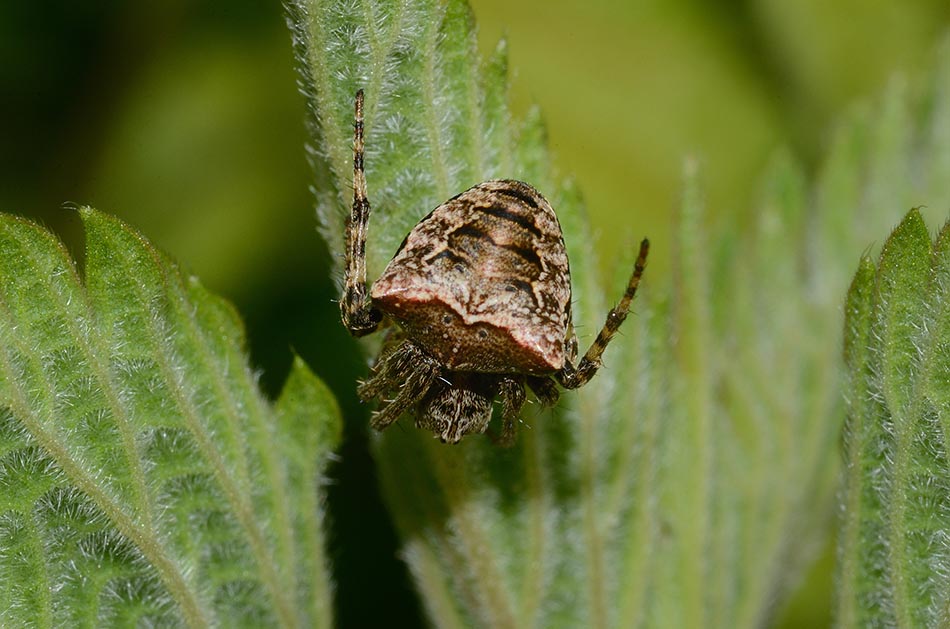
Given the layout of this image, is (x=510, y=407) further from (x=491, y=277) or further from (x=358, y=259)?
(x=358, y=259)

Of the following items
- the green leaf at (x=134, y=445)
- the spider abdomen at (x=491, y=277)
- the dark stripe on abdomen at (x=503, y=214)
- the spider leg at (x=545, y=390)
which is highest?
the dark stripe on abdomen at (x=503, y=214)

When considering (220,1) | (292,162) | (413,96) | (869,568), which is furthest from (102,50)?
(869,568)

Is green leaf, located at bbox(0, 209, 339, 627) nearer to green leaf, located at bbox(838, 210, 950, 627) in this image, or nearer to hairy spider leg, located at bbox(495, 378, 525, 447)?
hairy spider leg, located at bbox(495, 378, 525, 447)

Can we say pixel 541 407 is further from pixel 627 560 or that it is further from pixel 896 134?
pixel 896 134

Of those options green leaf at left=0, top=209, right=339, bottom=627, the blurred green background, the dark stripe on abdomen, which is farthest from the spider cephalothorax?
the blurred green background

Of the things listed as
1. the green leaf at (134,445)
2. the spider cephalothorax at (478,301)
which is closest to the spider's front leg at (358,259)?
the spider cephalothorax at (478,301)

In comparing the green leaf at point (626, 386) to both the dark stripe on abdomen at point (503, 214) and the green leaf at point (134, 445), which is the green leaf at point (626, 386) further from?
the green leaf at point (134, 445)
